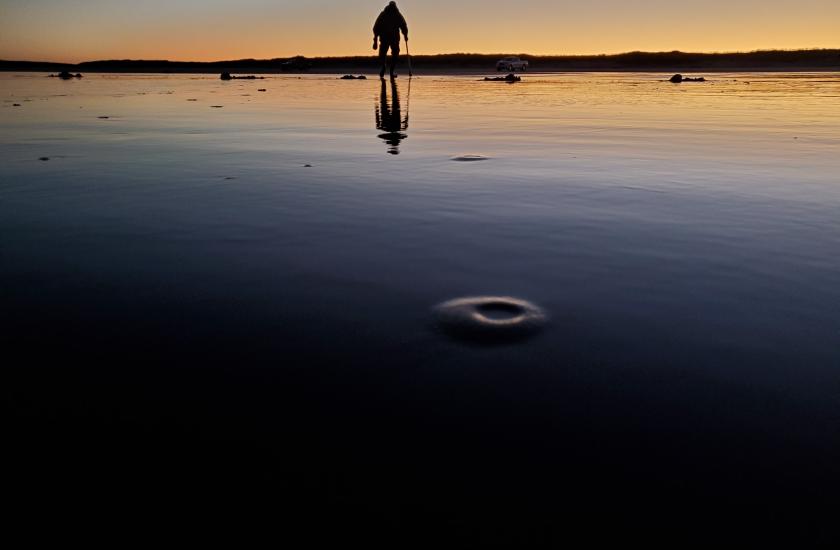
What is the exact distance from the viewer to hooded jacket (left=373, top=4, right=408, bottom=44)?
21672mm

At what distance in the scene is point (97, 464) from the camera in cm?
132

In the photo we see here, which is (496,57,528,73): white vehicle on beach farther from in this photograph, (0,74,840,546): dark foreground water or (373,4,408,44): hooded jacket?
(0,74,840,546): dark foreground water

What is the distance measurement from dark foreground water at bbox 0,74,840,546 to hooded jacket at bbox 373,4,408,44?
1937 centimetres

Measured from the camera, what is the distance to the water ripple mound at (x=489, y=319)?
2.00 meters

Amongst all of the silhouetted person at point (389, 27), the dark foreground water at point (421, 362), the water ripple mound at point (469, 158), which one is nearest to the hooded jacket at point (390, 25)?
the silhouetted person at point (389, 27)

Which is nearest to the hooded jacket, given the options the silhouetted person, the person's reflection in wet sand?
the silhouetted person

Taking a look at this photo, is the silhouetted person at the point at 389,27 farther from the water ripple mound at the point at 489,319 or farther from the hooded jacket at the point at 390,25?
the water ripple mound at the point at 489,319

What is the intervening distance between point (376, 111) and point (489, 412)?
11.2 m

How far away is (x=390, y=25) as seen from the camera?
22.1 metres

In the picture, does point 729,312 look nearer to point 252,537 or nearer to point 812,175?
point 252,537

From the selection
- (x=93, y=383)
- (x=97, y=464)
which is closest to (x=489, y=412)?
(x=97, y=464)

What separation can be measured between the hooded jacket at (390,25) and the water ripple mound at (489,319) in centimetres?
2068

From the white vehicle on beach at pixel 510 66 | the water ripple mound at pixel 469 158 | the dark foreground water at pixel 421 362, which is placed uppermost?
the white vehicle on beach at pixel 510 66

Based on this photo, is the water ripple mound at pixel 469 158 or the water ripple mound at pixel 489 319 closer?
the water ripple mound at pixel 489 319
